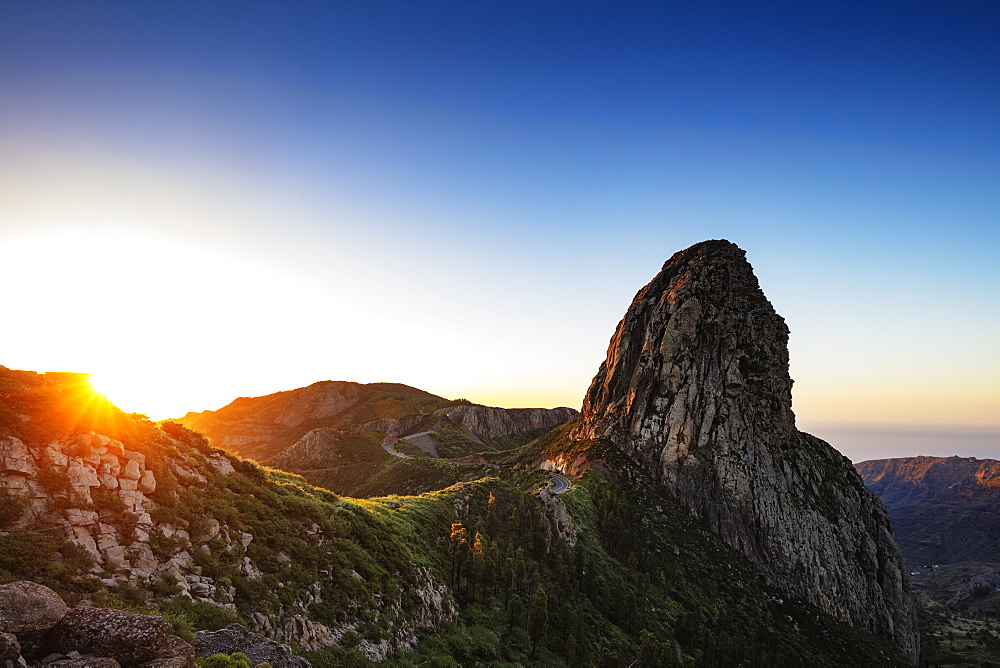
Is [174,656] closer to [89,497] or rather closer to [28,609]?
[28,609]

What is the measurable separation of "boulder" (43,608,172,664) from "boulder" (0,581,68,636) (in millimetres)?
333

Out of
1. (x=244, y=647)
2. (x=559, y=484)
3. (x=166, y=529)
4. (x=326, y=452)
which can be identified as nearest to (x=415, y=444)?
(x=326, y=452)

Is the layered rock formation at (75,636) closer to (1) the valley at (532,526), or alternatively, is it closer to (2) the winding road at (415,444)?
(1) the valley at (532,526)

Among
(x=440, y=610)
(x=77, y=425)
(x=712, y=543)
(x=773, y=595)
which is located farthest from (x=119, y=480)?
(x=773, y=595)

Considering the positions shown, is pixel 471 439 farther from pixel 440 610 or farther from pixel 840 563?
pixel 440 610

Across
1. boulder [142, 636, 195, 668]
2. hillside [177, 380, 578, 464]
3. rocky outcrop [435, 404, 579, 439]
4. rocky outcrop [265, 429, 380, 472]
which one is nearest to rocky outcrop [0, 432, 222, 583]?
boulder [142, 636, 195, 668]

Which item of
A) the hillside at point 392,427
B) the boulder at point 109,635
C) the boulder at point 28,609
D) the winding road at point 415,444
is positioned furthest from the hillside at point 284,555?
the hillside at point 392,427

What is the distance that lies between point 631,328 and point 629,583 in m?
70.8

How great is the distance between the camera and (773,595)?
7369 centimetres

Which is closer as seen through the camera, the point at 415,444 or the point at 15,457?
the point at 15,457

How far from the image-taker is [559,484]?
257 feet

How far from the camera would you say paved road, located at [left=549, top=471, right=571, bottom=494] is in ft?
236

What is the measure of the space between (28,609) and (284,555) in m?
11.8

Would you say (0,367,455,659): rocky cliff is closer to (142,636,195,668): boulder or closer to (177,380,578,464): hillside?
(142,636,195,668): boulder
